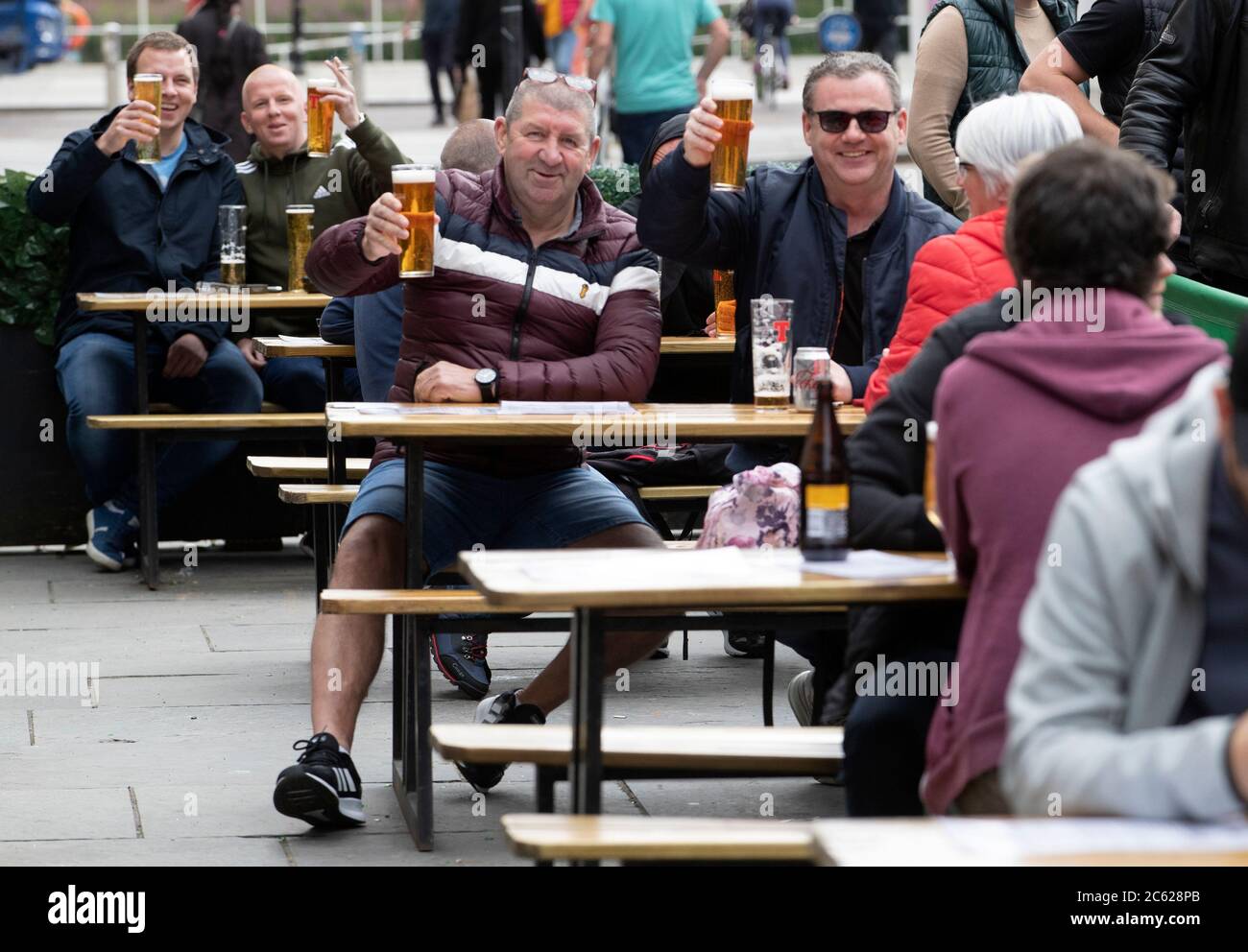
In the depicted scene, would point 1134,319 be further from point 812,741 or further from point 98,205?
point 98,205

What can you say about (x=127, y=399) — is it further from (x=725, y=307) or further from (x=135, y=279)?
(x=725, y=307)

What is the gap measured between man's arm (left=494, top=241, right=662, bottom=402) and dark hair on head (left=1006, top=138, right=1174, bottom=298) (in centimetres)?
246

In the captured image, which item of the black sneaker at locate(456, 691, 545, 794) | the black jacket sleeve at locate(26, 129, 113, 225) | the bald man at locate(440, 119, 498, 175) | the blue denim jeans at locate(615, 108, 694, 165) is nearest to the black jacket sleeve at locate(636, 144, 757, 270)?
the black sneaker at locate(456, 691, 545, 794)

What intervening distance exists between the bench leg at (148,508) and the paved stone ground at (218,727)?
105 mm

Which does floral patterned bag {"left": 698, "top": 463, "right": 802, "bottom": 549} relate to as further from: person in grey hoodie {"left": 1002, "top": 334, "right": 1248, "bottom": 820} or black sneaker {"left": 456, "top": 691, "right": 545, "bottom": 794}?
person in grey hoodie {"left": 1002, "top": 334, "right": 1248, "bottom": 820}

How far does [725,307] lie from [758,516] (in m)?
2.72

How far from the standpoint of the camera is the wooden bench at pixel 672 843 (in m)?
3.16

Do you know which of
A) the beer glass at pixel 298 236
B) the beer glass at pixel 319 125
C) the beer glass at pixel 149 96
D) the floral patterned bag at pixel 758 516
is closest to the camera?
the floral patterned bag at pixel 758 516

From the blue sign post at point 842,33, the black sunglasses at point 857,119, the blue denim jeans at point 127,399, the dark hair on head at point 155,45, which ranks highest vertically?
the blue sign post at point 842,33

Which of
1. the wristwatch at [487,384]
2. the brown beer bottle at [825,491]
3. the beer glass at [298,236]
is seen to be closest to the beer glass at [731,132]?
the wristwatch at [487,384]

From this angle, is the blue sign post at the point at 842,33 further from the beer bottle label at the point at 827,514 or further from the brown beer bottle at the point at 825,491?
the beer bottle label at the point at 827,514

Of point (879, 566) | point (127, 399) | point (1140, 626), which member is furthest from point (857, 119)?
Answer: point (127, 399)

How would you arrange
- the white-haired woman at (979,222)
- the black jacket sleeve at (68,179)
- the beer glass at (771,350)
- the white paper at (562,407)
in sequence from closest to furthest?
1. the white-haired woman at (979,222)
2. the white paper at (562,407)
3. the beer glass at (771,350)
4. the black jacket sleeve at (68,179)

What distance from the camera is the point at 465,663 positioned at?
21.7 feet
